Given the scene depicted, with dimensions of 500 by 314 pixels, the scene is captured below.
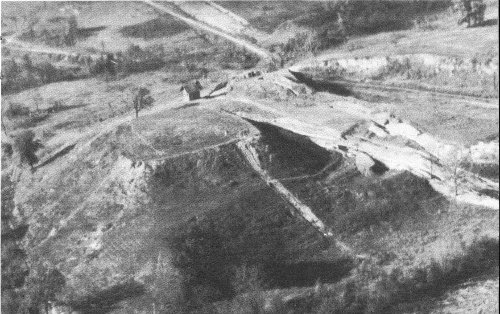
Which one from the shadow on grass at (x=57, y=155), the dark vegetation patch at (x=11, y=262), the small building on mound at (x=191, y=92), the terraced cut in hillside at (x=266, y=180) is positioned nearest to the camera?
the terraced cut in hillside at (x=266, y=180)

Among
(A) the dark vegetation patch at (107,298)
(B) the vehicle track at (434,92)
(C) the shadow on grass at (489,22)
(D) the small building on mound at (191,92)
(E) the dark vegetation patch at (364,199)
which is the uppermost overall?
(C) the shadow on grass at (489,22)

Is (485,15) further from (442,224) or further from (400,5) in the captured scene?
(442,224)

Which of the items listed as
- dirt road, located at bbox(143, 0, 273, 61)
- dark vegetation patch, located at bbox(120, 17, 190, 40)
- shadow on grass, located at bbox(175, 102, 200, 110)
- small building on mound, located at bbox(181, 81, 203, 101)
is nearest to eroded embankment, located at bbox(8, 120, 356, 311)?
shadow on grass, located at bbox(175, 102, 200, 110)

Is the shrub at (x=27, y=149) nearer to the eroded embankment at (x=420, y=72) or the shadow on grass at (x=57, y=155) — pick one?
the shadow on grass at (x=57, y=155)

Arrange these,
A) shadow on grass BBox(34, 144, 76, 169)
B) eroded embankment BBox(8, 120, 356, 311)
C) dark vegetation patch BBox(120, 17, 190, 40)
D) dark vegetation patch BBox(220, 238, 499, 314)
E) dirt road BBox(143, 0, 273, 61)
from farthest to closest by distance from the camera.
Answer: dark vegetation patch BBox(120, 17, 190, 40) → dirt road BBox(143, 0, 273, 61) → shadow on grass BBox(34, 144, 76, 169) → eroded embankment BBox(8, 120, 356, 311) → dark vegetation patch BBox(220, 238, 499, 314)

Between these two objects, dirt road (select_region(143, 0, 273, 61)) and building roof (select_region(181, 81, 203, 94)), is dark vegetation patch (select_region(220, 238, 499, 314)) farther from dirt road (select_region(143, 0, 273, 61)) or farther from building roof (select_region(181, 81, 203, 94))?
dirt road (select_region(143, 0, 273, 61))

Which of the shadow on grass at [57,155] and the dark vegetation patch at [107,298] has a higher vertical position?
the shadow on grass at [57,155]

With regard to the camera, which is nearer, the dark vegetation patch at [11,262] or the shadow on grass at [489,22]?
the dark vegetation patch at [11,262]

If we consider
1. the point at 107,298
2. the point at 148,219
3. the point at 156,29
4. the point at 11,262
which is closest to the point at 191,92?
the point at 148,219

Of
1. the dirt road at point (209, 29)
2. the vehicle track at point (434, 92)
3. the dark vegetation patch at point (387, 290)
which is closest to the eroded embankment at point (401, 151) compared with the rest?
the dark vegetation patch at point (387, 290)
